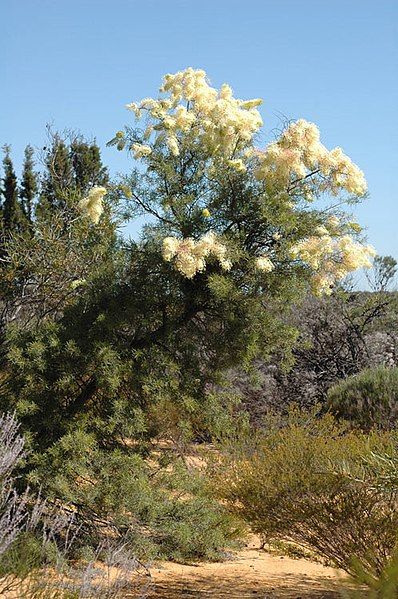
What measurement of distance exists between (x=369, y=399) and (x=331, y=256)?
4703 mm

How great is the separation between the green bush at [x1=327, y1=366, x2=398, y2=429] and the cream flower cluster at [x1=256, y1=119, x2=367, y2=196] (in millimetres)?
4431

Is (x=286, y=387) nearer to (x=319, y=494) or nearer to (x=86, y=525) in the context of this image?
→ (x=86, y=525)

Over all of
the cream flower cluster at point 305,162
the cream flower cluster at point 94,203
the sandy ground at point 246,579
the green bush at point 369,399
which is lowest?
the sandy ground at point 246,579

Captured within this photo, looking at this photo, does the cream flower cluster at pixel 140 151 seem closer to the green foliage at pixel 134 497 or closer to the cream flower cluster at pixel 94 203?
the cream flower cluster at pixel 94 203

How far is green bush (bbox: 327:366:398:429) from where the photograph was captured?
9797mm

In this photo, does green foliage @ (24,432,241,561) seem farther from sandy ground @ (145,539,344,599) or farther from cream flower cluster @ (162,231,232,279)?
cream flower cluster @ (162,231,232,279)

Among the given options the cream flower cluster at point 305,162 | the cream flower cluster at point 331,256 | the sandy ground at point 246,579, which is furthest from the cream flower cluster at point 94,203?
the sandy ground at point 246,579

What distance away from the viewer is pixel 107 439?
5883 mm

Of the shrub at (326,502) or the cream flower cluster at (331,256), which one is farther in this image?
the cream flower cluster at (331,256)

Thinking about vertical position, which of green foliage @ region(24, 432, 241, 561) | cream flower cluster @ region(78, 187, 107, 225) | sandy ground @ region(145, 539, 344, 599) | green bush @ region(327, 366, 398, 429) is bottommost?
sandy ground @ region(145, 539, 344, 599)

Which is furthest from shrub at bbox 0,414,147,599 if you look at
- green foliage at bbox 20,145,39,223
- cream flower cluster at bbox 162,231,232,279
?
green foliage at bbox 20,145,39,223

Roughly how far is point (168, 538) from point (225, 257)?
2.19 m

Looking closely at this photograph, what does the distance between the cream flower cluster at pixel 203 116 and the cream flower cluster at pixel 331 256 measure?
0.75 m

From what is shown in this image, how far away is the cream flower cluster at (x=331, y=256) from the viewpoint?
5539 millimetres
